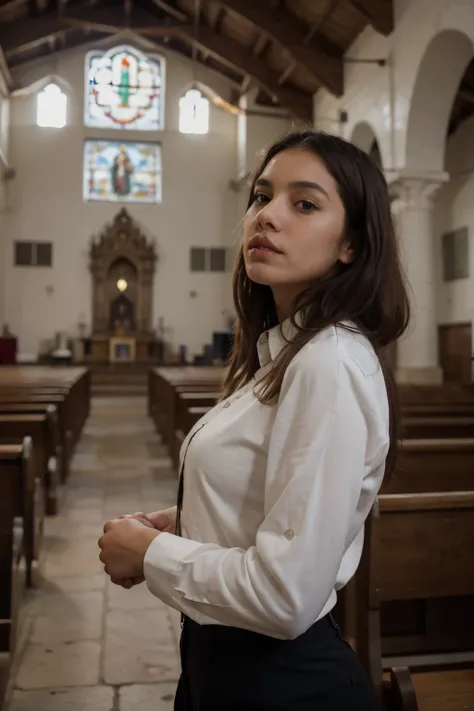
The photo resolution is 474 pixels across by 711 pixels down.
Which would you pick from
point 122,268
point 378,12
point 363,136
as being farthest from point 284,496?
point 122,268

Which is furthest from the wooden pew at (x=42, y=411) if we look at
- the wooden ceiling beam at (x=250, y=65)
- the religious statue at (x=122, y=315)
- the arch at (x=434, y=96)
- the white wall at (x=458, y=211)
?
the religious statue at (x=122, y=315)

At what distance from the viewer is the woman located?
801 mm

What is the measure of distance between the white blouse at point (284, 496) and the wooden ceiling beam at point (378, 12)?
31.2 feet

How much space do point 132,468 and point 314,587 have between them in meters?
5.17

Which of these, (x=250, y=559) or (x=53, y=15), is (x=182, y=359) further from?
(x=250, y=559)

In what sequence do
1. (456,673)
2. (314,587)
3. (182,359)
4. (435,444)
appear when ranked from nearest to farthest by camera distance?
(314,587) < (456,673) < (435,444) < (182,359)

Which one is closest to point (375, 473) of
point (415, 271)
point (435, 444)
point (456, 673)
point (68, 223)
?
point (456, 673)

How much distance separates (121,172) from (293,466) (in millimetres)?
16607

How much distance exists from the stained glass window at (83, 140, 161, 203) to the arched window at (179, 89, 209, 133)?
894 millimetres

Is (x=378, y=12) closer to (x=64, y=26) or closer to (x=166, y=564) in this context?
(x=64, y=26)

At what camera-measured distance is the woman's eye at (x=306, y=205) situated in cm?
97

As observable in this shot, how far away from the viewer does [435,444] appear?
249 cm

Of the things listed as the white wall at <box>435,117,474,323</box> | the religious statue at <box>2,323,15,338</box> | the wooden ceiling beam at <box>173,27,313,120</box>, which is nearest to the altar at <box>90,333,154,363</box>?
the religious statue at <box>2,323,15,338</box>

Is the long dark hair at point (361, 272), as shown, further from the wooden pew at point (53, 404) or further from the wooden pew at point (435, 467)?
the wooden pew at point (53, 404)
